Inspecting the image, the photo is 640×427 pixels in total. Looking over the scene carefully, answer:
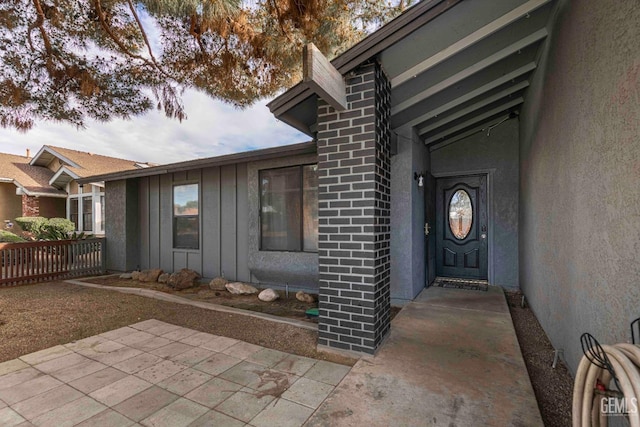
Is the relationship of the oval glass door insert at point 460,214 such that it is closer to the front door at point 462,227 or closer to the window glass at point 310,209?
the front door at point 462,227

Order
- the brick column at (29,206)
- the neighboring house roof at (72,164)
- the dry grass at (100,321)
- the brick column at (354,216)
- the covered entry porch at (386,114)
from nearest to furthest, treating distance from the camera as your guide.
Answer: the covered entry porch at (386,114) < the brick column at (354,216) < the dry grass at (100,321) < the neighboring house roof at (72,164) < the brick column at (29,206)

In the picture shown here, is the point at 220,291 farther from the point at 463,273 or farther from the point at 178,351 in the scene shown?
the point at 463,273

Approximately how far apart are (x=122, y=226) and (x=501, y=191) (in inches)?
340

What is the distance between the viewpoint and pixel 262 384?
7.62 ft

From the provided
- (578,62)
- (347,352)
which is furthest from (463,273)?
(578,62)

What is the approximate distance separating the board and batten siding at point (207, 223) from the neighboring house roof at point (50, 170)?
5.81 metres

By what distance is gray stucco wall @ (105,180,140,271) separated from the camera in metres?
7.36

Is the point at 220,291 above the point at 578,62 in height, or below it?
below

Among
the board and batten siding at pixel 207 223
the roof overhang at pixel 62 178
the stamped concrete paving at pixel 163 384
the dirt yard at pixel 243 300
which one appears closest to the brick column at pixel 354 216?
the stamped concrete paving at pixel 163 384

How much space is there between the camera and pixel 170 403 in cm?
210

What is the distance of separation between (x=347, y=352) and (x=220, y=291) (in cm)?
367

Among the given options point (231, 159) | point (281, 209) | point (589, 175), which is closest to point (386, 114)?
point (589, 175)

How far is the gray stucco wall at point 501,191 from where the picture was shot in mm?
5379

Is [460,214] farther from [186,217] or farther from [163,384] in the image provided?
[186,217]
